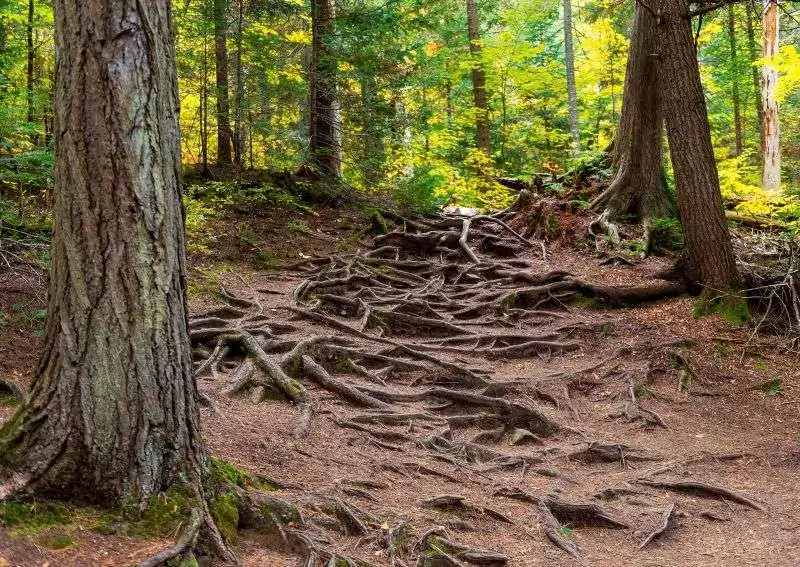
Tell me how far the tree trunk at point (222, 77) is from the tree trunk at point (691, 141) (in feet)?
28.6

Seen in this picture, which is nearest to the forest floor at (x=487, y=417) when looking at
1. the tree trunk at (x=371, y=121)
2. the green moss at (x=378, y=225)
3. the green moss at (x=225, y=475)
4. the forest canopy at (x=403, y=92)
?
the green moss at (x=225, y=475)

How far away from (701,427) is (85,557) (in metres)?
6.85

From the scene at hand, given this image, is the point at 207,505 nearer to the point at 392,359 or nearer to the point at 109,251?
the point at 109,251

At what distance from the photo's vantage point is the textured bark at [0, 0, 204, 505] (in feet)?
10.5

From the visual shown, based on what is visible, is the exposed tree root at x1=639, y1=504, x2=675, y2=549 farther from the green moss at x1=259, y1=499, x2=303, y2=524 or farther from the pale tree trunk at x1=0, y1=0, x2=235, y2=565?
the pale tree trunk at x1=0, y1=0, x2=235, y2=565

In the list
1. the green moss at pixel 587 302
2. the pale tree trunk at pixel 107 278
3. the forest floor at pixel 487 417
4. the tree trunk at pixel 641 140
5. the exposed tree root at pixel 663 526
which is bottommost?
the exposed tree root at pixel 663 526

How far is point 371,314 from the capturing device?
33.9 feet

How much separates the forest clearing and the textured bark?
1 centimetres

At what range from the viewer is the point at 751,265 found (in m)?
10.4

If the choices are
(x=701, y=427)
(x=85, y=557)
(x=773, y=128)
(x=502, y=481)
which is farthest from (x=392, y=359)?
(x=773, y=128)

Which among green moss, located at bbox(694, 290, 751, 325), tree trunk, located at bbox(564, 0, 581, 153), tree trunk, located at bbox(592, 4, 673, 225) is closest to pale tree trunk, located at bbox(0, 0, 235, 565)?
green moss, located at bbox(694, 290, 751, 325)

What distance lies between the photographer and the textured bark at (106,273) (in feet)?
10.5

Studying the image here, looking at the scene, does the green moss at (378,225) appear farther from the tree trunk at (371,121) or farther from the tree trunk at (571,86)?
the tree trunk at (571,86)

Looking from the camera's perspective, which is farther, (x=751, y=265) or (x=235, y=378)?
(x=751, y=265)
